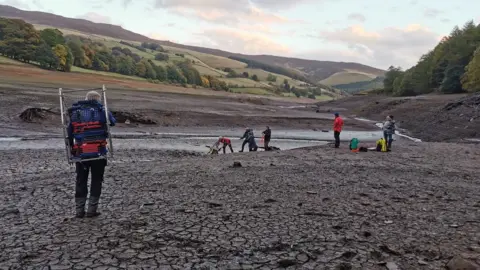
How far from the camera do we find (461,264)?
18.4 feet

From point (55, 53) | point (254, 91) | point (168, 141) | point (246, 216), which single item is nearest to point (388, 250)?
point (246, 216)

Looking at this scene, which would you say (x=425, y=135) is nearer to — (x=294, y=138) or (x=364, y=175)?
(x=294, y=138)

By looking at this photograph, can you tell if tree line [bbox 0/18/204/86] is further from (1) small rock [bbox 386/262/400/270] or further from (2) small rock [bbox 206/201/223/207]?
(1) small rock [bbox 386/262/400/270]

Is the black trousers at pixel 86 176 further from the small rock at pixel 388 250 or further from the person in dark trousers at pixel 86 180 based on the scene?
the small rock at pixel 388 250

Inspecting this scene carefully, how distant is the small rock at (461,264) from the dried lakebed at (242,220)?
17cm

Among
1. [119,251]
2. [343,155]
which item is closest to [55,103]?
[343,155]

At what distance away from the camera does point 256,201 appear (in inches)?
376

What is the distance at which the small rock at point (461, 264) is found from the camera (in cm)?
555

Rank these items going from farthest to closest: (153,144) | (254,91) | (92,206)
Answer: (254,91), (153,144), (92,206)

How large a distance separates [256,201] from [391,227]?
120 inches

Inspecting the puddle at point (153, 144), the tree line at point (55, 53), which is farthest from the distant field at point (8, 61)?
the puddle at point (153, 144)

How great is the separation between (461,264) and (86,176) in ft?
20.8

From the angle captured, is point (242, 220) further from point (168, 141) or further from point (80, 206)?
point (168, 141)

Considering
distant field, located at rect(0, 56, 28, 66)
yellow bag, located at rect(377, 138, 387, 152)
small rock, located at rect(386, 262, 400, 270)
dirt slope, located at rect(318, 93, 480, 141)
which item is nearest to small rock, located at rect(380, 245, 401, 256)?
small rock, located at rect(386, 262, 400, 270)
